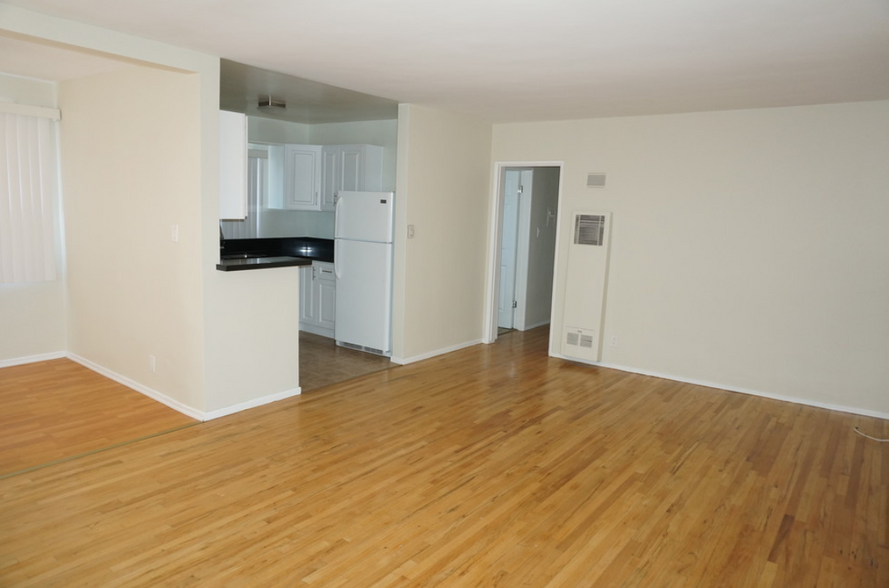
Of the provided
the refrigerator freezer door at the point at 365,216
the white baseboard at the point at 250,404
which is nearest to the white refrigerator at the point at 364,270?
the refrigerator freezer door at the point at 365,216

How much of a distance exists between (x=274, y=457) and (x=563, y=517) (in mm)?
1715

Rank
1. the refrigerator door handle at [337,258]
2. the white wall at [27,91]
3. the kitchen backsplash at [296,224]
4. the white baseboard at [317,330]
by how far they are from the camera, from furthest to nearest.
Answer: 1. the kitchen backsplash at [296,224]
2. the white baseboard at [317,330]
3. the refrigerator door handle at [337,258]
4. the white wall at [27,91]

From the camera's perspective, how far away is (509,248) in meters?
7.43

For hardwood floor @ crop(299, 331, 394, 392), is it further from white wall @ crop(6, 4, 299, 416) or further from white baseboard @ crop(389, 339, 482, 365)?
white wall @ crop(6, 4, 299, 416)

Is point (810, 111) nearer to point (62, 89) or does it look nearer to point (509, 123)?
point (509, 123)

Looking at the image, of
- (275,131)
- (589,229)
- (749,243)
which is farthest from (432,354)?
(275,131)

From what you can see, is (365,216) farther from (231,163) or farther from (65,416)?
(65,416)

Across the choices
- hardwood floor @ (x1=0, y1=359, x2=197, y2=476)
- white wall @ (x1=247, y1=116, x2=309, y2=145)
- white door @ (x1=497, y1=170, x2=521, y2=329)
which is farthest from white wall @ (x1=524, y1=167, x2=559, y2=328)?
hardwood floor @ (x1=0, y1=359, x2=197, y2=476)

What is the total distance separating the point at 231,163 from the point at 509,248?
13.3 feet

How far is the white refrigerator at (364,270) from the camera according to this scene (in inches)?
225

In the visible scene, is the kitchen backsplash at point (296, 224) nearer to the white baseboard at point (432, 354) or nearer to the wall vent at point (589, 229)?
the white baseboard at point (432, 354)

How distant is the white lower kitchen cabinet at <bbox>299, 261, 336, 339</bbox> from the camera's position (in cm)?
657

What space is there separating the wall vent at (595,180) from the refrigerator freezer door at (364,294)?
80.9 inches

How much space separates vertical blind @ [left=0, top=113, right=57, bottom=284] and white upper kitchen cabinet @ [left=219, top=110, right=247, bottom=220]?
2.25 meters
